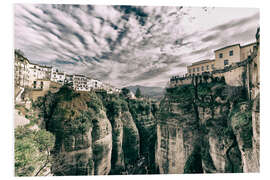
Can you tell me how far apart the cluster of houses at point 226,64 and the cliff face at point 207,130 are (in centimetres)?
30

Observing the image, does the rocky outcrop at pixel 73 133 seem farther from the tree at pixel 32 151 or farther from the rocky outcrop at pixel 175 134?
the rocky outcrop at pixel 175 134

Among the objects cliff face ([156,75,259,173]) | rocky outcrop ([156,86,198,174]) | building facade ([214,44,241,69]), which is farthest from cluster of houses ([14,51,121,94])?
building facade ([214,44,241,69])

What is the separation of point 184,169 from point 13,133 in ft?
17.1

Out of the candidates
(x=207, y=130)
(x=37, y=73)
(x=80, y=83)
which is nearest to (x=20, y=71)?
(x=37, y=73)

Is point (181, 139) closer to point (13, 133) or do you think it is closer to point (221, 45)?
point (221, 45)

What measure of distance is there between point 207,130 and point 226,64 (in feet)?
7.28

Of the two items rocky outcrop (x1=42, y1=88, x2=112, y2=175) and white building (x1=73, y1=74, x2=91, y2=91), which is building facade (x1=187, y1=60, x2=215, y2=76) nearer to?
white building (x1=73, y1=74, x2=91, y2=91)

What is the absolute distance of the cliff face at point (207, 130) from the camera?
9.91 feet

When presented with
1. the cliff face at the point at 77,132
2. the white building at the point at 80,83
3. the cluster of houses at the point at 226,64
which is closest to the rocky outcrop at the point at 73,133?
the cliff face at the point at 77,132

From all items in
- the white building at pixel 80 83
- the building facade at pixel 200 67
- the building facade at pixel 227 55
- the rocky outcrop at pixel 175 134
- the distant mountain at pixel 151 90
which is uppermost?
the building facade at pixel 227 55

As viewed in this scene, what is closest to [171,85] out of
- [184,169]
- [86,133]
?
[184,169]

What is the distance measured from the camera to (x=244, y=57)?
3254 millimetres

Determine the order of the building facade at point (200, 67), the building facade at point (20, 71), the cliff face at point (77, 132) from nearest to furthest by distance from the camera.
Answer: the building facade at point (20, 71)
the cliff face at point (77, 132)
the building facade at point (200, 67)

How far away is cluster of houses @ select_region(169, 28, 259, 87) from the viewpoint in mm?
3193
